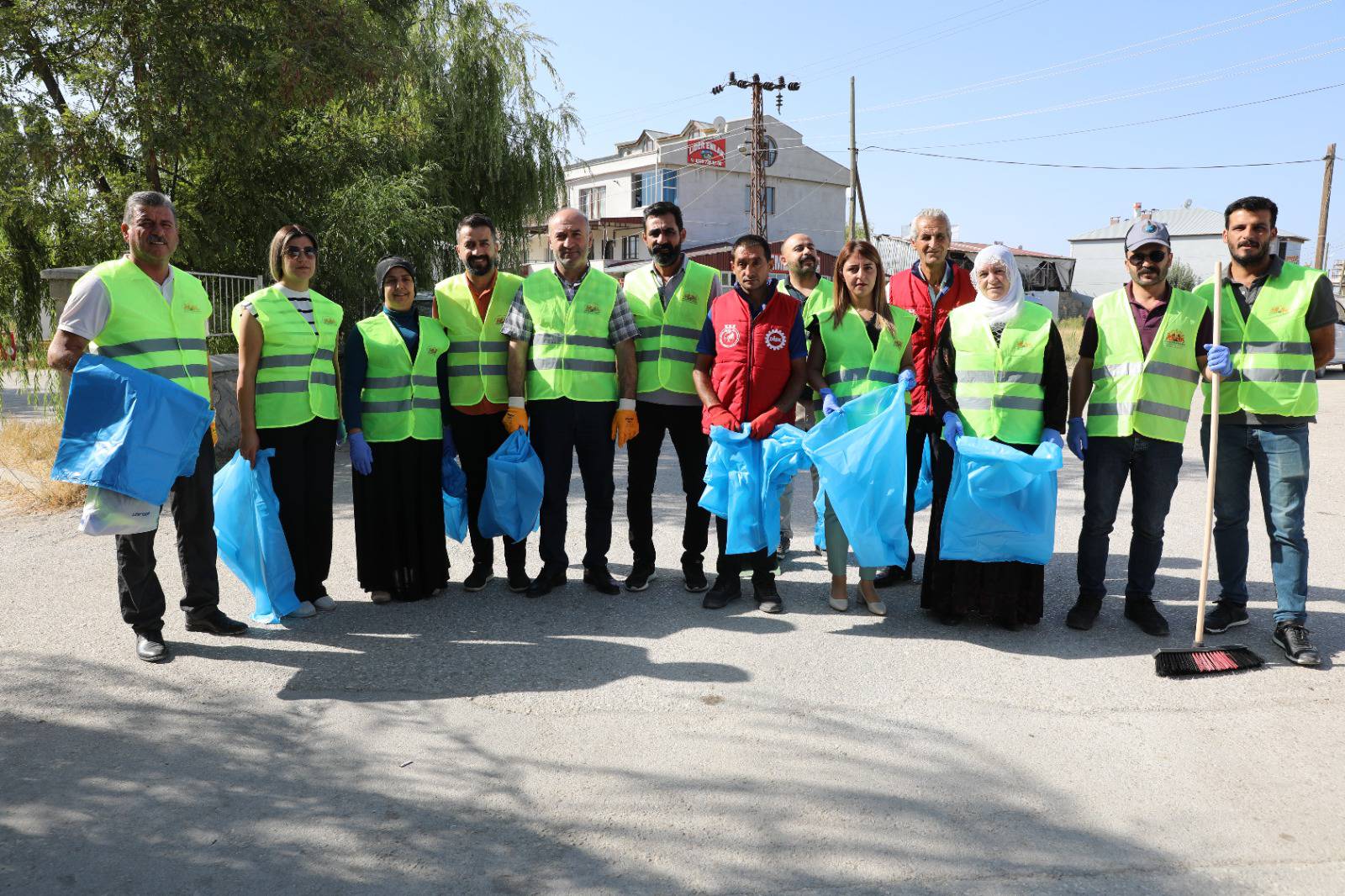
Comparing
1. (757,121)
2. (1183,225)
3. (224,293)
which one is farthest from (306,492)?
(1183,225)

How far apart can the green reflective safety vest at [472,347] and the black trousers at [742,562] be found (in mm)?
1451

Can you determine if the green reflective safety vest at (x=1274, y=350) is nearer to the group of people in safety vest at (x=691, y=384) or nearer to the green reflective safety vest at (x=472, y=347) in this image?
the group of people in safety vest at (x=691, y=384)

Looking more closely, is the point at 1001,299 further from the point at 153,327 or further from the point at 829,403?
the point at 153,327

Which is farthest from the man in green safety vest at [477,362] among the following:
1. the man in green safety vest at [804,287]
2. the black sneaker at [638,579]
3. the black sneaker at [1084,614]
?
the black sneaker at [1084,614]

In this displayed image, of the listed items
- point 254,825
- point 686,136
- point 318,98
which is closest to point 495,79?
point 318,98

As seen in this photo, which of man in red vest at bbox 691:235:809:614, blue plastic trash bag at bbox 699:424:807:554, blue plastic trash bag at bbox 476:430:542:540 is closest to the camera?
blue plastic trash bag at bbox 699:424:807:554

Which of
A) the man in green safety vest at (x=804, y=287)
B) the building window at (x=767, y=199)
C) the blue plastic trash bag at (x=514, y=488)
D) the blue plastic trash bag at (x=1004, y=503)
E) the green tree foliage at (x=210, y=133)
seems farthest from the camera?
the building window at (x=767, y=199)

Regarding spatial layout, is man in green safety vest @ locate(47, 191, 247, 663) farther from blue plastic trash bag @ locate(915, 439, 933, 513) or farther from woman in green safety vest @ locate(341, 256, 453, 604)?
blue plastic trash bag @ locate(915, 439, 933, 513)

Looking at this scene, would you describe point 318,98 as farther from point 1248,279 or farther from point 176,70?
point 1248,279

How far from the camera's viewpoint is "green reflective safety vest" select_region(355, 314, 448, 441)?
5.17 m

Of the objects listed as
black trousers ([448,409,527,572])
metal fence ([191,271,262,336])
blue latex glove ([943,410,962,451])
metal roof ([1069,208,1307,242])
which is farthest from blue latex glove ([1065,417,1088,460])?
metal roof ([1069,208,1307,242])

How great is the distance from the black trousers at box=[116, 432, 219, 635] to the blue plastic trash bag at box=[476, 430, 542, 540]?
4.55 feet

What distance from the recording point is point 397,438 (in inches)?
205

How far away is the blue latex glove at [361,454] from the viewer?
5160 millimetres
